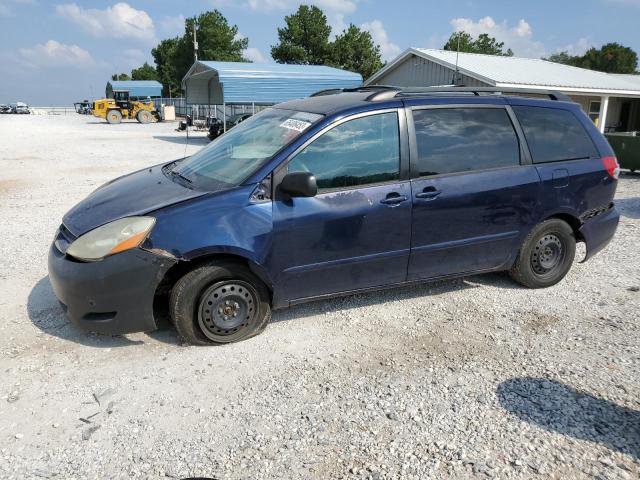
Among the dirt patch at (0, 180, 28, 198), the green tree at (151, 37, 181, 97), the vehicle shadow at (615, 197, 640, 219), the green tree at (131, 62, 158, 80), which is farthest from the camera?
the green tree at (131, 62, 158, 80)

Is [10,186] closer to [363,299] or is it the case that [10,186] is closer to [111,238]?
[111,238]

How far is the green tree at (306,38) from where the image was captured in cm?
5181

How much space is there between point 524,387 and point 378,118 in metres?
2.21

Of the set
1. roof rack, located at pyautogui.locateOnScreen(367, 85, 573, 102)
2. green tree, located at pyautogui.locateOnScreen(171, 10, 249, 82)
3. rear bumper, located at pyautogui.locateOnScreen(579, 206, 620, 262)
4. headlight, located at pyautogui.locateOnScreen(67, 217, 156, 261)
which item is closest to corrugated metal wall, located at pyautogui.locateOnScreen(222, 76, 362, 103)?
roof rack, located at pyautogui.locateOnScreen(367, 85, 573, 102)

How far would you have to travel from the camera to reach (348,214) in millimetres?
3656

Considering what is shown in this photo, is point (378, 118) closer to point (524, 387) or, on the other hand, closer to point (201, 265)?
point (201, 265)

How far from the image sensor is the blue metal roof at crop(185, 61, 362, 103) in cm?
2384

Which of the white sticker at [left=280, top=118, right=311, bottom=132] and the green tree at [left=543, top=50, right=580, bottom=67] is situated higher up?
the green tree at [left=543, top=50, right=580, bottom=67]

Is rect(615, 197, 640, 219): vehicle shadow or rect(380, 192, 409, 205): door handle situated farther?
rect(615, 197, 640, 219): vehicle shadow

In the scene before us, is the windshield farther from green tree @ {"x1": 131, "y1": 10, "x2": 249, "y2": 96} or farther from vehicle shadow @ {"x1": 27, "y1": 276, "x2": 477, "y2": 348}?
green tree @ {"x1": 131, "y1": 10, "x2": 249, "y2": 96}

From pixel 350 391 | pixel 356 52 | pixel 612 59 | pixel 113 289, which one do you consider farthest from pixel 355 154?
pixel 612 59

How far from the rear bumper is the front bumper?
12.8ft

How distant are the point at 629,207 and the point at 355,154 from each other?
284 inches

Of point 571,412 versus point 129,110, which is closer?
point 571,412
